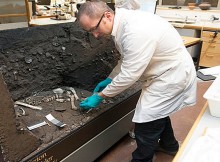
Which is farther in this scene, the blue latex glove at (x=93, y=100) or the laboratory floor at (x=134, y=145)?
the laboratory floor at (x=134, y=145)

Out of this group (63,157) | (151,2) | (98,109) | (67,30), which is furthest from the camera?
(151,2)

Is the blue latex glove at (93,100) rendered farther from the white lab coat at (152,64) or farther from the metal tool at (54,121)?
the metal tool at (54,121)

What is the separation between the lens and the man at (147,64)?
1.29 metres

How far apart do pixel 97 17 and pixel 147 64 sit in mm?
389

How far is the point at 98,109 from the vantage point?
172cm

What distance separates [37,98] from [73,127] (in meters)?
0.51

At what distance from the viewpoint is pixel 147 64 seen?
1311 mm

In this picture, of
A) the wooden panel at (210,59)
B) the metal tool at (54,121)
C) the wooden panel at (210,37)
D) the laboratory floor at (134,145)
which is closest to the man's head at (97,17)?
the metal tool at (54,121)

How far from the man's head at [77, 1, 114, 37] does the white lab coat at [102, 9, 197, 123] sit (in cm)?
4

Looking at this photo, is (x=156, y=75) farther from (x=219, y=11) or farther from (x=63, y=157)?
(x=219, y=11)

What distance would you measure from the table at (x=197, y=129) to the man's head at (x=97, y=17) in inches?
27.8

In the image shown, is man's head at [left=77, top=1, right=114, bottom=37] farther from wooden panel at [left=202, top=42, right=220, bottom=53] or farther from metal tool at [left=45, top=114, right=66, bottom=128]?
wooden panel at [left=202, top=42, right=220, bottom=53]

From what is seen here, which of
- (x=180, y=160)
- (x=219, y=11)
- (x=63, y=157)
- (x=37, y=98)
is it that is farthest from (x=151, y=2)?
(x=180, y=160)

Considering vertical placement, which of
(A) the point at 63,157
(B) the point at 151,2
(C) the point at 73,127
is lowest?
(A) the point at 63,157
